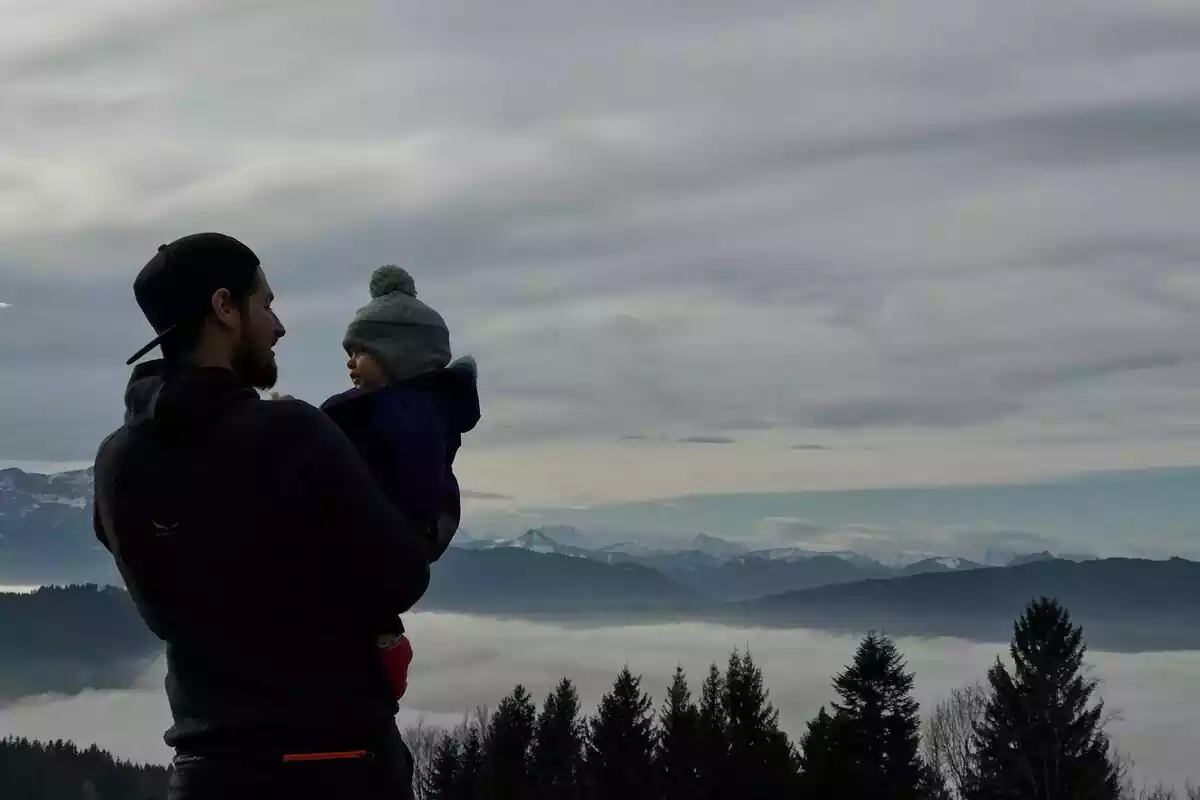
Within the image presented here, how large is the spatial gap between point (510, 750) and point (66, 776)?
67359 mm

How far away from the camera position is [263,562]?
254 centimetres

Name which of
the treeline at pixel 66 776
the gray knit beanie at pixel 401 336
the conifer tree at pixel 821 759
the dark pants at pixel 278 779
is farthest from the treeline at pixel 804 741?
the treeline at pixel 66 776

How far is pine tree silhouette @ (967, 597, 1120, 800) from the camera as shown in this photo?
47812 millimetres

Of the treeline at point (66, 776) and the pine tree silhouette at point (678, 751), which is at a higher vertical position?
the pine tree silhouette at point (678, 751)

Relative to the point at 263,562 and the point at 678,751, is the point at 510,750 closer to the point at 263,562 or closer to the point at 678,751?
the point at 678,751

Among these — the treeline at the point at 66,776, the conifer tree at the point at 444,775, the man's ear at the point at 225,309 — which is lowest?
the treeline at the point at 66,776

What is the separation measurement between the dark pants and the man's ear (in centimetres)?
81

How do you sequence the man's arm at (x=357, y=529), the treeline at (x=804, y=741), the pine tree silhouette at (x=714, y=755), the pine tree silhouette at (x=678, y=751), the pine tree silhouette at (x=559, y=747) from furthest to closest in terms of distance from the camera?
the pine tree silhouette at (x=559, y=747) → the pine tree silhouette at (x=678, y=751) → the pine tree silhouette at (x=714, y=755) → the treeline at (x=804, y=741) → the man's arm at (x=357, y=529)

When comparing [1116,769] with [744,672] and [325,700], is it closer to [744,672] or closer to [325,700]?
[744,672]

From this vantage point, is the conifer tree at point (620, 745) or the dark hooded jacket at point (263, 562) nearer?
the dark hooded jacket at point (263, 562)

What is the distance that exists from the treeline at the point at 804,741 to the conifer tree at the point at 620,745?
6 cm

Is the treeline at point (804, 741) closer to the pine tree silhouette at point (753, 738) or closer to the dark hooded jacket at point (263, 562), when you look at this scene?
the pine tree silhouette at point (753, 738)

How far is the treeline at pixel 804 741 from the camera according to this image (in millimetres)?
49844

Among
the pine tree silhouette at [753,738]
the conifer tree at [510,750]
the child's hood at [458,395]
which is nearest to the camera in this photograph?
the child's hood at [458,395]
